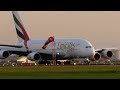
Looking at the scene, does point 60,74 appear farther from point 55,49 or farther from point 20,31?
point 20,31

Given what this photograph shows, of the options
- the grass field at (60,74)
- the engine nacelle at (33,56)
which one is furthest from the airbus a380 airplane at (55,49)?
the grass field at (60,74)

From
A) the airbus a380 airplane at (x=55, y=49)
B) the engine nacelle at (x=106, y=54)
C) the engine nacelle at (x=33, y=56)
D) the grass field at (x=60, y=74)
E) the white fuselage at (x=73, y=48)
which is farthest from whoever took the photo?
the engine nacelle at (x=106, y=54)

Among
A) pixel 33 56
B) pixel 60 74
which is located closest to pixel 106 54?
pixel 33 56

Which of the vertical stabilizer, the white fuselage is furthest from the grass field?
the vertical stabilizer

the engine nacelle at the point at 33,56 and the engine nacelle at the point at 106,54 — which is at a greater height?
the engine nacelle at the point at 106,54

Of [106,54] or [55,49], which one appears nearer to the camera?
[55,49]

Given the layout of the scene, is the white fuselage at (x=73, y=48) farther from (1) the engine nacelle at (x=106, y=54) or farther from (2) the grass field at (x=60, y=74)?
(2) the grass field at (x=60, y=74)

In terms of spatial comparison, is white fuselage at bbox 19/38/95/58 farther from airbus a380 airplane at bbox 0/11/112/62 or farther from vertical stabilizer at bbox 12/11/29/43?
vertical stabilizer at bbox 12/11/29/43

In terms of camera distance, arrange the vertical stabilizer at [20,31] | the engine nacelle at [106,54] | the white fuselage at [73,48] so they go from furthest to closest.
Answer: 1. the vertical stabilizer at [20,31]
2. the engine nacelle at [106,54]
3. the white fuselage at [73,48]

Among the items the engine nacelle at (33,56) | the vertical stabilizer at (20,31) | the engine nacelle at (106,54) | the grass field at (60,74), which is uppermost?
the vertical stabilizer at (20,31)
